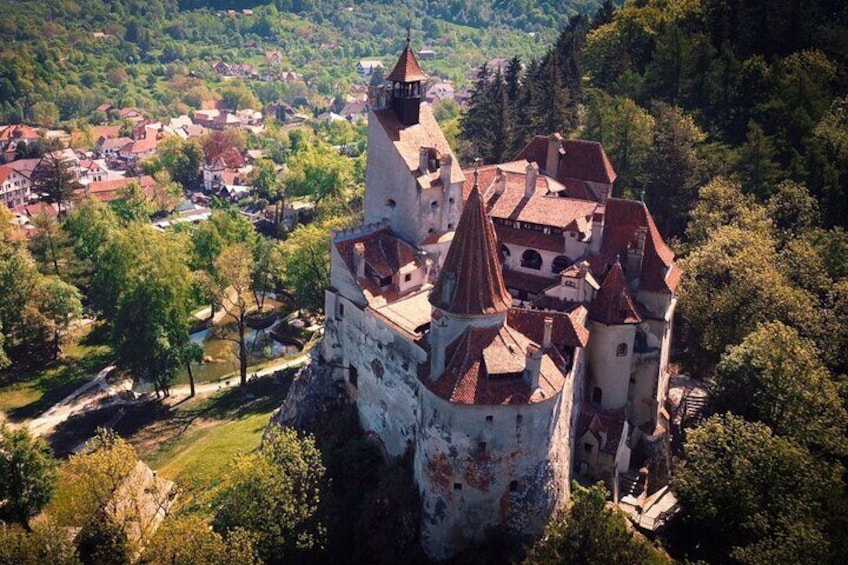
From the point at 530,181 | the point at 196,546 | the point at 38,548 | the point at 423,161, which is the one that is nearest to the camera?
the point at 196,546

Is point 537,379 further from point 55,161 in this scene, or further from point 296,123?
point 296,123

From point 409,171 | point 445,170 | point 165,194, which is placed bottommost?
point 165,194

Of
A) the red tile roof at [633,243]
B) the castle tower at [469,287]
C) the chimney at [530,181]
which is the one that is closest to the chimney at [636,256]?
the red tile roof at [633,243]

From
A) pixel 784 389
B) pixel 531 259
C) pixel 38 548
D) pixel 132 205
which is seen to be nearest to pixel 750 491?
pixel 784 389

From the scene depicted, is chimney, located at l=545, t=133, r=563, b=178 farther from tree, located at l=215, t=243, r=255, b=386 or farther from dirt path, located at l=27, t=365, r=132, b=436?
dirt path, located at l=27, t=365, r=132, b=436

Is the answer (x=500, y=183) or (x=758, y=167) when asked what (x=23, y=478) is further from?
(x=758, y=167)

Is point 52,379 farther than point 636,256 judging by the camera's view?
Yes

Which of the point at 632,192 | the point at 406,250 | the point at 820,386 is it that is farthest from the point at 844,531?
the point at 632,192
